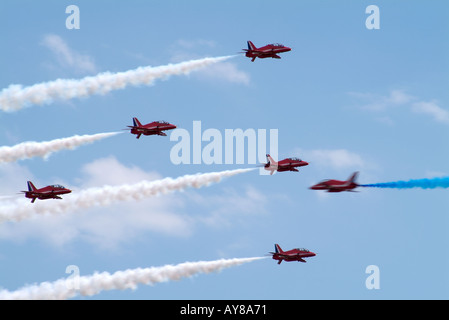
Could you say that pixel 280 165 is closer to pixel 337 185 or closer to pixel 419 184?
pixel 337 185

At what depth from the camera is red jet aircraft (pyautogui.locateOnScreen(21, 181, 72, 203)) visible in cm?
17900

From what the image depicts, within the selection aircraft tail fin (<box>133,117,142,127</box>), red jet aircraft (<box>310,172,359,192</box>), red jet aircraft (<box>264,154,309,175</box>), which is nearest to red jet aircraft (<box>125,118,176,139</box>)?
aircraft tail fin (<box>133,117,142,127</box>)

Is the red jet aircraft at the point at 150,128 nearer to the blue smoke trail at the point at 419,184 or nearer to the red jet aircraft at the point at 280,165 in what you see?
the red jet aircraft at the point at 280,165

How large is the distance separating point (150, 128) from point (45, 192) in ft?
72.2

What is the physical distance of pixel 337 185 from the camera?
557 ft

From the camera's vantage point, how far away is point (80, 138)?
7338 inches

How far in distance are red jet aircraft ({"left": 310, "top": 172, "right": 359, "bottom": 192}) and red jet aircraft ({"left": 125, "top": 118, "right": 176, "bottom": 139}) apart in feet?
109

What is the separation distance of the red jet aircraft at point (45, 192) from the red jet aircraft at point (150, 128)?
17.5 meters

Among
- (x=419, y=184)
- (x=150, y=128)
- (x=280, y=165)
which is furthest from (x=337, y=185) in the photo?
(x=150, y=128)

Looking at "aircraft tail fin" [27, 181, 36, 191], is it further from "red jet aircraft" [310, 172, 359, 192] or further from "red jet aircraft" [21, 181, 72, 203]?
"red jet aircraft" [310, 172, 359, 192]

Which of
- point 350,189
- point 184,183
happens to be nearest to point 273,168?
point 184,183
